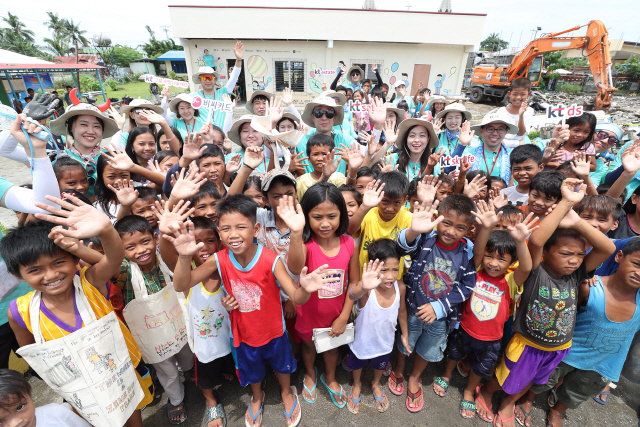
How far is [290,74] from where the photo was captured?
61.7ft

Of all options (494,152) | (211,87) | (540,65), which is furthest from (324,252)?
(540,65)

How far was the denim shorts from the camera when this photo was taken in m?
2.47

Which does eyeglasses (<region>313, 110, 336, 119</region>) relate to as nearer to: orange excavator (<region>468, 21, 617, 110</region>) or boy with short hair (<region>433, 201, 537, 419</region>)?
boy with short hair (<region>433, 201, 537, 419</region>)

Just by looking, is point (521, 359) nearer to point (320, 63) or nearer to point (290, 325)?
point (290, 325)

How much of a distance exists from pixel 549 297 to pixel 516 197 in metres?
1.49

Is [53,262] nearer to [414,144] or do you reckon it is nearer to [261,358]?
[261,358]

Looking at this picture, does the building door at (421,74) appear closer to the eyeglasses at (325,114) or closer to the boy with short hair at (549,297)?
the eyeglasses at (325,114)

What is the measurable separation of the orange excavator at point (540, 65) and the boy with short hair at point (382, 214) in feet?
34.5

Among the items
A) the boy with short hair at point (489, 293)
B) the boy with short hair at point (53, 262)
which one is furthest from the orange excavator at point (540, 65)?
the boy with short hair at point (53, 262)

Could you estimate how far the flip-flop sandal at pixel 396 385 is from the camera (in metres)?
2.67

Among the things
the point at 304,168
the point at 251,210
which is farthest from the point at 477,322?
the point at 304,168

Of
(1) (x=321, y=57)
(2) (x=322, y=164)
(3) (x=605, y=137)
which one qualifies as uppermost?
(1) (x=321, y=57)

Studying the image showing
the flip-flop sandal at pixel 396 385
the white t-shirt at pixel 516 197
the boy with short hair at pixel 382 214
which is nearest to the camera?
the boy with short hair at pixel 382 214

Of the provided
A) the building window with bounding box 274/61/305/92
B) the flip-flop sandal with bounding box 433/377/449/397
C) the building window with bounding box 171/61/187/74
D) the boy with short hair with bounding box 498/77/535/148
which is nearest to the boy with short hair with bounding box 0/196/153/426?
the flip-flop sandal with bounding box 433/377/449/397
